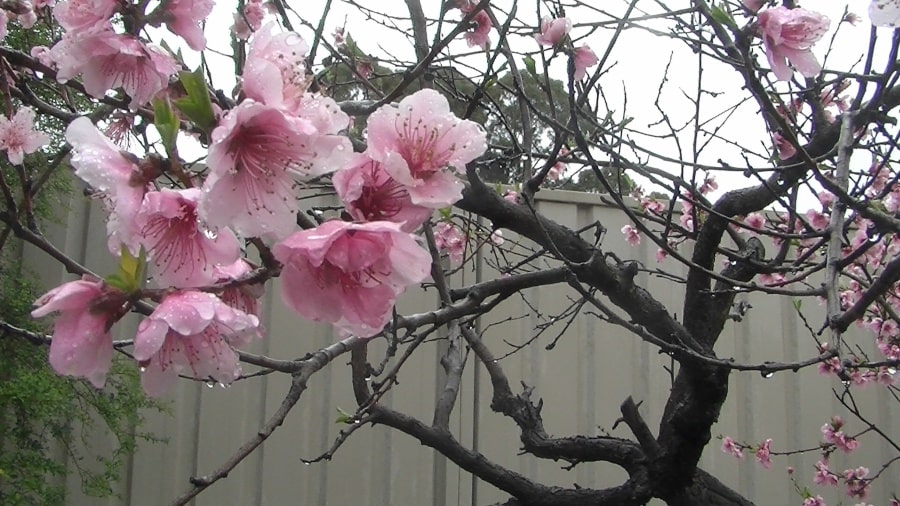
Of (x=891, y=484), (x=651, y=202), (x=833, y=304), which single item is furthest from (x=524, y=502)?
(x=891, y=484)

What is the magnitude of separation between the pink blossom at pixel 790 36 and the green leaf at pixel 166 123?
96cm

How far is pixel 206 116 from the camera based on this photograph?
0.47 meters

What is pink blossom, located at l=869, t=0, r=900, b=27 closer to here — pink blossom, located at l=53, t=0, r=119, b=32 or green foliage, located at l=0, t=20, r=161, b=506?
Result: pink blossom, located at l=53, t=0, r=119, b=32

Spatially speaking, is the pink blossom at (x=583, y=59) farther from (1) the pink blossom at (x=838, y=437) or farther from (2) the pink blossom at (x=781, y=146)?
(1) the pink blossom at (x=838, y=437)

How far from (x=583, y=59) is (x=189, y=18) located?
4.06 ft

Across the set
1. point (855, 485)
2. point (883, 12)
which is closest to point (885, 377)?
point (855, 485)

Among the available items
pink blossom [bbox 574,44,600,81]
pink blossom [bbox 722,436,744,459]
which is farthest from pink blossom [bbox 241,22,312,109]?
pink blossom [bbox 722,436,744,459]

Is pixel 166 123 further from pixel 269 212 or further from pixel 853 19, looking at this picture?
pixel 853 19

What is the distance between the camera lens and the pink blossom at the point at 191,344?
1.67 ft

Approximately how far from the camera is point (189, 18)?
0.69 meters

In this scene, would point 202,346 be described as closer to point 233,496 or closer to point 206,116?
point 206,116

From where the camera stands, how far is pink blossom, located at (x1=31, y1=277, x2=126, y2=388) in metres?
0.50

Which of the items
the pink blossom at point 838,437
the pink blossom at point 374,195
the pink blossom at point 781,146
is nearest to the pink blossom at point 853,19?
the pink blossom at point 781,146

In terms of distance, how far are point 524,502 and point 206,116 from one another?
1.26 meters
